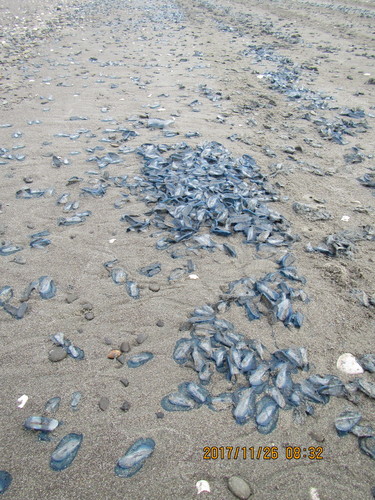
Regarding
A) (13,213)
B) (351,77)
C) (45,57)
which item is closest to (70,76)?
(45,57)

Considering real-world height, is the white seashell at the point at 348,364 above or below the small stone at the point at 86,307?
above

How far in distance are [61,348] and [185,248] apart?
1.49m

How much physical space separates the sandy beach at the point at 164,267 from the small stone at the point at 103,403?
0.01 m

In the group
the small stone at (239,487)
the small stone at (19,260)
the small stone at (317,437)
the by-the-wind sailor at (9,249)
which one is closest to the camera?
the small stone at (239,487)

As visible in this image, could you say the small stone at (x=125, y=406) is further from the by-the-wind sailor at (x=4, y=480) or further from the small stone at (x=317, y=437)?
the small stone at (x=317, y=437)

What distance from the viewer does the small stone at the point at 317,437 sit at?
79.3 inches

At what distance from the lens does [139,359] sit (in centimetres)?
243

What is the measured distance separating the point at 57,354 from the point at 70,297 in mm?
580

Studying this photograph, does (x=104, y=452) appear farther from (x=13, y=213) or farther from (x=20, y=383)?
(x=13, y=213)

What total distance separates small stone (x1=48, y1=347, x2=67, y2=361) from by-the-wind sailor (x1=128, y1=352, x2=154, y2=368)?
488 millimetres

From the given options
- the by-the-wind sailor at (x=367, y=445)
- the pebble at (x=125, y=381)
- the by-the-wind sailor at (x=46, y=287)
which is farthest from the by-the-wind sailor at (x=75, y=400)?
the by-the-wind sailor at (x=367, y=445)

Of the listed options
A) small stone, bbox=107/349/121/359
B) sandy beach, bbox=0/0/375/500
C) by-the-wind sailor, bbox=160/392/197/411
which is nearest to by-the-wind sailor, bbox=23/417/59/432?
sandy beach, bbox=0/0/375/500

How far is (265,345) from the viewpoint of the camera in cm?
254
